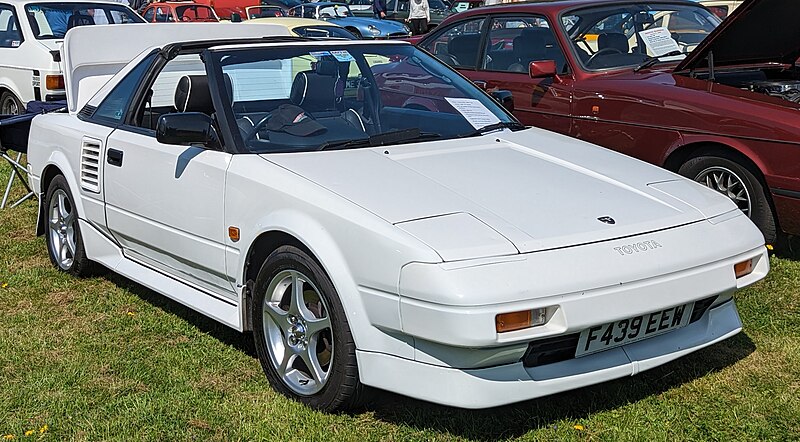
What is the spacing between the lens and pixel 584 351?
3227 mm

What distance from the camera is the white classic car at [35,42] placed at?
920 cm

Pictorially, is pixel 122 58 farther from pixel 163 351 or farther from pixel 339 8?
pixel 339 8

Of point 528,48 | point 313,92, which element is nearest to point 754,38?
point 528,48

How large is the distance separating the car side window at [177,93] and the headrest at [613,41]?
3.18 m

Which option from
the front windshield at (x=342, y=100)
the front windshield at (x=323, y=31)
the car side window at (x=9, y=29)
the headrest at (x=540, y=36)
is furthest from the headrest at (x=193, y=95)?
the front windshield at (x=323, y=31)

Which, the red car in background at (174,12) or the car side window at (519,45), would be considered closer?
the car side window at (519,45)

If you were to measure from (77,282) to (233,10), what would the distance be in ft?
72.0

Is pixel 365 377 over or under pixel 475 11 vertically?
under

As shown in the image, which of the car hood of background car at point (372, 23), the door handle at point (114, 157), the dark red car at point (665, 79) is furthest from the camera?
the car hood of background car at point (372, 23)

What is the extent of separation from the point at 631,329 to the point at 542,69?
11.1 ft

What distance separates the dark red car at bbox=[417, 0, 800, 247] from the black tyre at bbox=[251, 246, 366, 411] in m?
3.04

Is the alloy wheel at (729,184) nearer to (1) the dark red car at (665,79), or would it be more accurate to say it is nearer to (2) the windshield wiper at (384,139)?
(1) the dark red car at (665,79)

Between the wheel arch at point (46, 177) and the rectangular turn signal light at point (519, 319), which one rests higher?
the rectangular turn signal light at point (519, 319)

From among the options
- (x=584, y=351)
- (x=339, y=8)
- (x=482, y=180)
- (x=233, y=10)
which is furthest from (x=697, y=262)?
(x=233, y=10)
